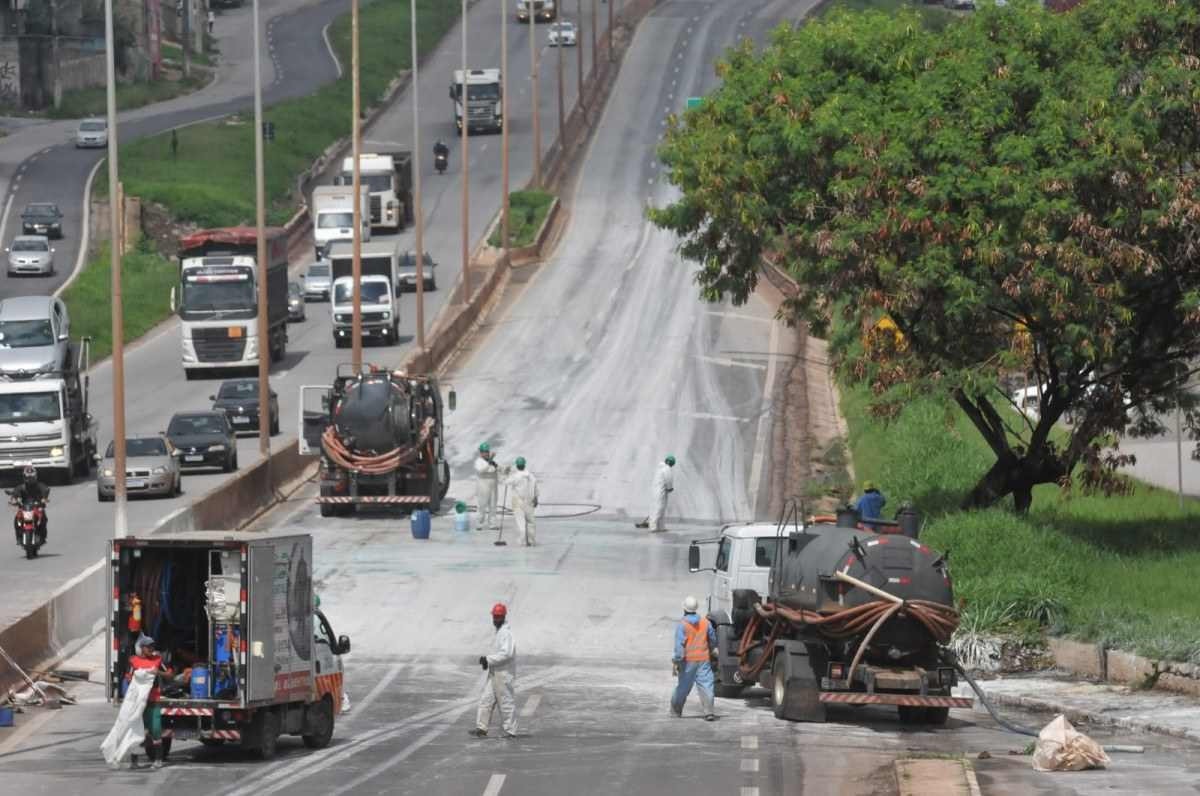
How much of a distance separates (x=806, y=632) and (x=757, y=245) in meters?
21.2

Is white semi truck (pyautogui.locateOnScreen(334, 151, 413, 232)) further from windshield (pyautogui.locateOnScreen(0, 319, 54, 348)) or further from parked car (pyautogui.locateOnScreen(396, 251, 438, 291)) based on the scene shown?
windshield (pyautogui.locateOnScreen(0, 319, 54, 348))

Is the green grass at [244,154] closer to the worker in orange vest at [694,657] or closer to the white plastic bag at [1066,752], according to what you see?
the worker in orange vest at [694,657]

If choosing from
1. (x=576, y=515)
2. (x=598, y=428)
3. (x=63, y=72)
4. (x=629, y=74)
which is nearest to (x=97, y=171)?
(x=63, y=72)

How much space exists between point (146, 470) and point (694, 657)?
2591cm

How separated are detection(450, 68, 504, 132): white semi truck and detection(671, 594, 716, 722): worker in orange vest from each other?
91.8m

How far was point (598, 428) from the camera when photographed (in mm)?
59625

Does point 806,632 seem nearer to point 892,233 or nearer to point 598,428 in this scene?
point 892,233

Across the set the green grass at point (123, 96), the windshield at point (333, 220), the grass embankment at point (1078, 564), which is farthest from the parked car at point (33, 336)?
the green grass at point (123, 96)

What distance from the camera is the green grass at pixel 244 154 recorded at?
102m

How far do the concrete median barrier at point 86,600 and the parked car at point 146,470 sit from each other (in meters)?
3.00

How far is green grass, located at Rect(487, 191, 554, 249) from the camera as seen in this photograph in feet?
309

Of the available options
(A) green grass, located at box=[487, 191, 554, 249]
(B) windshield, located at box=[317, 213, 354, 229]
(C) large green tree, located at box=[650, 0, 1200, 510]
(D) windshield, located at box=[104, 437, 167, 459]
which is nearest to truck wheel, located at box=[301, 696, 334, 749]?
(C) large green tree, located at box=[650, 0, 1200, 510]

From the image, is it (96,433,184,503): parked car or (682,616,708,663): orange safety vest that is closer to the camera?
(682,616,708,663): orange safety vest

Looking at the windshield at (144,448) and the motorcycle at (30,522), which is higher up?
the windshield at (144,448)
